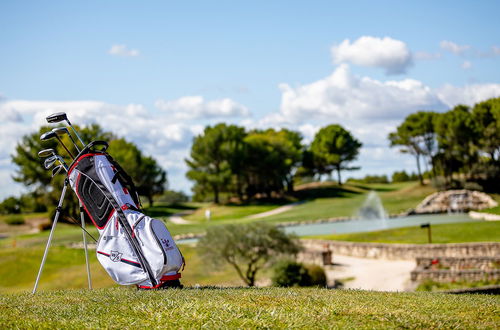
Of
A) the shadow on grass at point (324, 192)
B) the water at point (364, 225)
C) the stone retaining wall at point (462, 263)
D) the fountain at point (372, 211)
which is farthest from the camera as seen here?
the shadow on grass at point (324, 192)

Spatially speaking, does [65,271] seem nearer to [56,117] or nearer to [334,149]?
[56,117]

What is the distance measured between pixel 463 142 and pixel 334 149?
828 inches

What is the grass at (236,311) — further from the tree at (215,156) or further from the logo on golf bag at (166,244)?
the tree at (215,156)

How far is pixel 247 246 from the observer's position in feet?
94.8

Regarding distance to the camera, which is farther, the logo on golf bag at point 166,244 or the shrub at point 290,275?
the shrub at point 290,275

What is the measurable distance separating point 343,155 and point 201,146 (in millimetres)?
20154

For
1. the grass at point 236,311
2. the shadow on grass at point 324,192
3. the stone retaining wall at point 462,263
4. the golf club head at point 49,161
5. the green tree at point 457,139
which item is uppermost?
the green tree at point 457,139

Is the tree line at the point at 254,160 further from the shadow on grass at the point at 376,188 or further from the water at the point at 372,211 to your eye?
the water at the point at 372,211

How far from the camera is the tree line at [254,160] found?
74.9 m

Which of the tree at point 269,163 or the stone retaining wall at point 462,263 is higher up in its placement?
the tree at point 269,163

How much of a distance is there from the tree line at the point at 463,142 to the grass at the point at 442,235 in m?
29.0

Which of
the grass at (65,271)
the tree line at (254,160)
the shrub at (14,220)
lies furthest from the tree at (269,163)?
the grass at (65,271)

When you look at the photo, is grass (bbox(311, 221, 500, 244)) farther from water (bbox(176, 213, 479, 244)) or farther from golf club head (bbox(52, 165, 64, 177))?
golf club head (bbox(52, 165, 64, 177))

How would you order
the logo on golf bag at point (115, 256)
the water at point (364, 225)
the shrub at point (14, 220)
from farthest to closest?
the shrub at point (14, 220), the water at point (364, 225), the logo on golf bag at point (115, 256)
